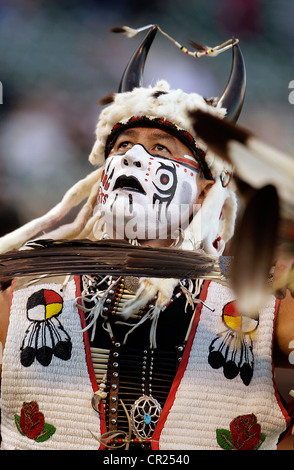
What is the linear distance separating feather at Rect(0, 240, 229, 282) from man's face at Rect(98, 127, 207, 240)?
0.47 ft

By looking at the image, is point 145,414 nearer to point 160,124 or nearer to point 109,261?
point 109,261

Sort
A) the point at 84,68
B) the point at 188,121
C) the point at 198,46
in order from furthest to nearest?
the point at 84,68 < the point at 198,46 < the point at 188,121

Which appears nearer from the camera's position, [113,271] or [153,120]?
[113,271]

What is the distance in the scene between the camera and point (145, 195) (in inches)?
57.9

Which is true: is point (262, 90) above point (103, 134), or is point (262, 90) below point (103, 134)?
above

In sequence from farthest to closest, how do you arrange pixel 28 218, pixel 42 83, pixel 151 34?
1. pixel 42 83
2. pixel 28 218
3. pixel 151 34

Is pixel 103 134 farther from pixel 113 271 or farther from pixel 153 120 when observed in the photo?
pixel 113 271

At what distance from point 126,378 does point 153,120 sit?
0.70 meters

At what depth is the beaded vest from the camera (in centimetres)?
135

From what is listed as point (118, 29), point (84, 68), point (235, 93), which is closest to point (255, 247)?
point (235, 93)

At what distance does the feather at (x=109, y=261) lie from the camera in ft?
4.25

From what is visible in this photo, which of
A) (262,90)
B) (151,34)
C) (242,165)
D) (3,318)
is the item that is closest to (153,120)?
(151,34)

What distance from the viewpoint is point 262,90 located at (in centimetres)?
192

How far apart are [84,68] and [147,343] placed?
116 cm
